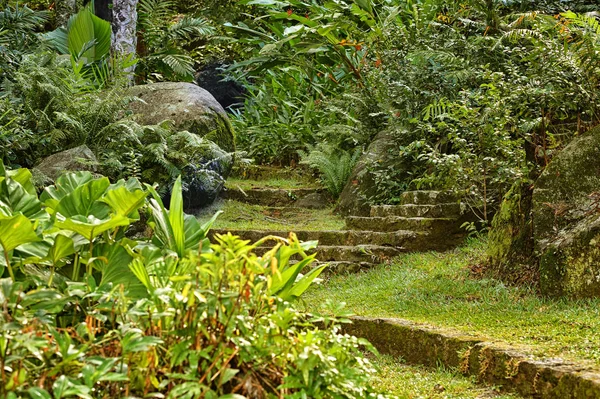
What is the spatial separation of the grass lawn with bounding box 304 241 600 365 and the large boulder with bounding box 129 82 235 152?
3.65 meters

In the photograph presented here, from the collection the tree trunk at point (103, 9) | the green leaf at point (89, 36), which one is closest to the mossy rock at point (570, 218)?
the green leaf at point (89, 36)

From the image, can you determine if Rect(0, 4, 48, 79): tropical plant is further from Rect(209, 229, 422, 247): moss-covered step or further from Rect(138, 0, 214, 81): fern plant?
Rect(209, 229, 422, 247): moss-covered step

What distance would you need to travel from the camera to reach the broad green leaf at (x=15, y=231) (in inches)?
77.4

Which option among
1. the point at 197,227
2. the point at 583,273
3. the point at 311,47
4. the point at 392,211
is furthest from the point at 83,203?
the point at 311,47

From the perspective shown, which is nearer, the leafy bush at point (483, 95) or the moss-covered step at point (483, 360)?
the moss-covered step at point (483, 360)

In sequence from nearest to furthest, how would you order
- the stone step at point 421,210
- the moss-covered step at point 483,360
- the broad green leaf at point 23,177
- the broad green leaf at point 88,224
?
the broad green leaf at point 88,224
the broad green leaf at point 23,177
the moss-covered step at point 483,360
the stone step at point 421,210

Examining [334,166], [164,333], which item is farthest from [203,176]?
[164,333]

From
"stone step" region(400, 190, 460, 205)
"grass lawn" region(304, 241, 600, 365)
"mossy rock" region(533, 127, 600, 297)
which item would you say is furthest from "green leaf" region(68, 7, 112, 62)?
"mossy rock" region(533, 127, 600, 297)

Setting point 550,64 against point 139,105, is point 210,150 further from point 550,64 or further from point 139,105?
point 550,64

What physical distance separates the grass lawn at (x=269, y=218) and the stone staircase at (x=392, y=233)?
37 cm

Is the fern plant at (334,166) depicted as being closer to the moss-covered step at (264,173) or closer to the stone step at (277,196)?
the stone step at (277,196)

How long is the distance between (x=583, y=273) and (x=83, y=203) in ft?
12.1

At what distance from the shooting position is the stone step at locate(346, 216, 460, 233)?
755 cm

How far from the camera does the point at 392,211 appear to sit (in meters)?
8.32
